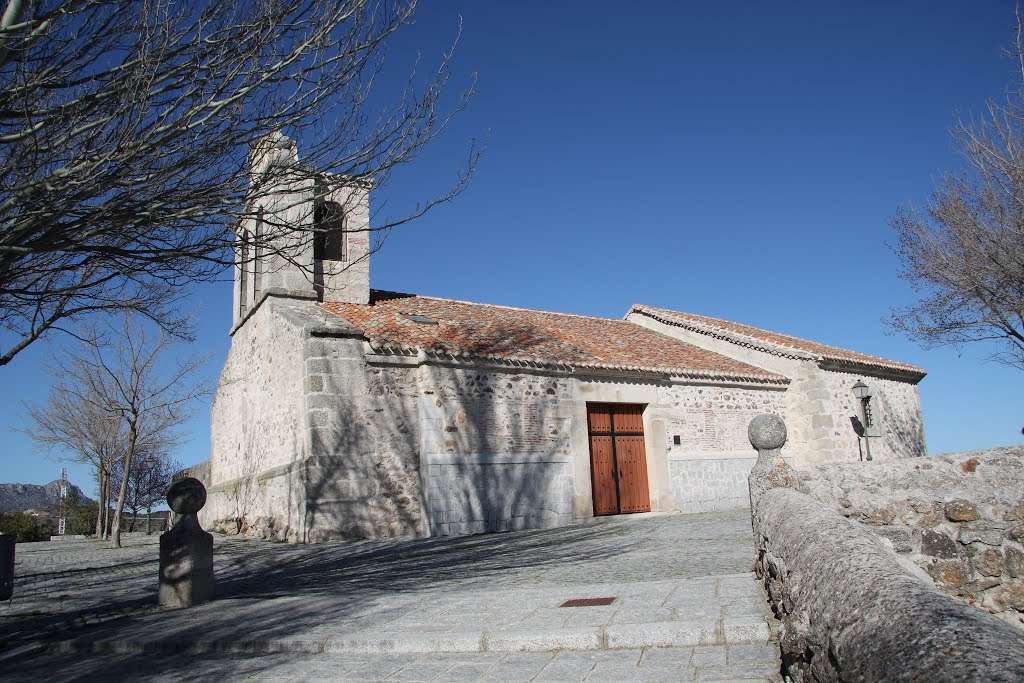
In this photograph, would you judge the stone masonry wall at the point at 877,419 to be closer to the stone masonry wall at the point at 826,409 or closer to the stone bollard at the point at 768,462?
the stone masonry wall at the point at 826,409

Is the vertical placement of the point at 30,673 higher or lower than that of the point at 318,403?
lower

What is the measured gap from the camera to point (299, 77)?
575 centimetres

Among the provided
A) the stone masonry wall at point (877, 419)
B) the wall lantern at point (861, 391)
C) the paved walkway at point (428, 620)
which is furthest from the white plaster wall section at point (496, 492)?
the wall lantern at point (861, 391)

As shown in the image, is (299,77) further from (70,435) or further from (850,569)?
(70,435)

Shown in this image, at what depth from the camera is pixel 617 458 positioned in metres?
15.7

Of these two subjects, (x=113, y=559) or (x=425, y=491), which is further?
(x=425, y=491)

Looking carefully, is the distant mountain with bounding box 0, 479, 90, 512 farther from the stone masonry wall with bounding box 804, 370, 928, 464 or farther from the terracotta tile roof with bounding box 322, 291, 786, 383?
the stone masonry wall with bounding box 804, 370, 928, 464

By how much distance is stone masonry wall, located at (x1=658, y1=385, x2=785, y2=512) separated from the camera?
53.5 feet

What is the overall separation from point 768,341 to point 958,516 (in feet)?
47.0

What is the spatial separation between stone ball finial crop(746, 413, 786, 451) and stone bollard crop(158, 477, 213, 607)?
543cm

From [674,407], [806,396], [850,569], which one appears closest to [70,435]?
[674,407]

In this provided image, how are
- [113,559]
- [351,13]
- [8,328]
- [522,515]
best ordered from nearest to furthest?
1. [351,13]
2. [8,328]
3. [113,559]
4. [522,515]

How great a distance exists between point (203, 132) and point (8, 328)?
574 centimetres

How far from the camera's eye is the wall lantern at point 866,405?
731 inches
